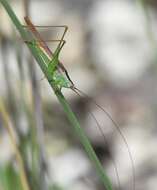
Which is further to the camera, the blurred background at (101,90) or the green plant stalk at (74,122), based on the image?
the blurred background at (101,90)

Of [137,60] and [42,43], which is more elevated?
[137,60]

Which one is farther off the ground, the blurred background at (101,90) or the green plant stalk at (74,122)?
the blurred background at (101,90)

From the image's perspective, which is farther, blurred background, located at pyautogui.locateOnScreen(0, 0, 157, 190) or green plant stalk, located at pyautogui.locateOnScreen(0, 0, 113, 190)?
blurred background, located at pyautogui.locateOnScreen(0, 0, 157, 190)

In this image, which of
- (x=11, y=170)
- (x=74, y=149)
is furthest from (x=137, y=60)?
(x=11, y=170)

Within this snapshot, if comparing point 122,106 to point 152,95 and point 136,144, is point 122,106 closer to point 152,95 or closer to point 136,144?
point 152,95

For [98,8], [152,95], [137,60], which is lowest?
[152,95]

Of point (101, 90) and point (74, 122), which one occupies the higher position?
point (101, 90)

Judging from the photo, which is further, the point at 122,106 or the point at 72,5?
the point at 72,5

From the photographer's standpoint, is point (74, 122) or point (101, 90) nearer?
point (74, 122)
